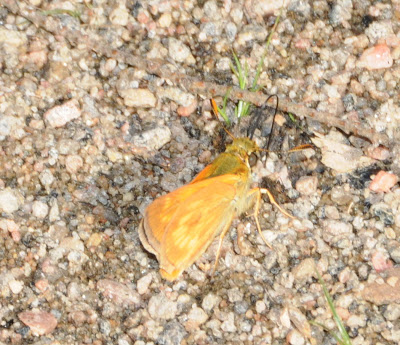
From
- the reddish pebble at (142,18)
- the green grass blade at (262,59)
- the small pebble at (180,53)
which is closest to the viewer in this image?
the green grass blade at (262,59)

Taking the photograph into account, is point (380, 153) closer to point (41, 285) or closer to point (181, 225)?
point (181, 225)

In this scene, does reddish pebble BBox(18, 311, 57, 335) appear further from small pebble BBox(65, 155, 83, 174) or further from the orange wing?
small pebble BBox(65, 155, 83, 174)

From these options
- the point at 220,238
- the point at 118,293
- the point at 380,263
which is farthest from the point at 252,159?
the point at 118,293

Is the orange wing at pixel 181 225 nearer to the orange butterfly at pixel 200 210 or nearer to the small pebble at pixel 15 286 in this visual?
the orange butterfly at pixel 200 210

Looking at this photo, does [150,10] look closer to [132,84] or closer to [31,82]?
[132,84]

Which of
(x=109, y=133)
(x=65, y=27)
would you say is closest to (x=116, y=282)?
(x=109, y=133)

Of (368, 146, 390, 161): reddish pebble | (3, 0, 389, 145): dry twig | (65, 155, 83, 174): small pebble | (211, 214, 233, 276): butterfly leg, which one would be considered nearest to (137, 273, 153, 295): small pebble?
(211, 214, 233, 276): butterfly leg

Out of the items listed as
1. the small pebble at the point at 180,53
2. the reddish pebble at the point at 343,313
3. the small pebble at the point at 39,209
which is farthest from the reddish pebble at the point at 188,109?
the reddish pebble at the point at 343,313
